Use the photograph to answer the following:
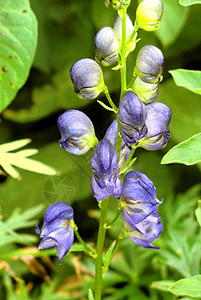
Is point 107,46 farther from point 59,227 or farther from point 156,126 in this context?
point 59,227

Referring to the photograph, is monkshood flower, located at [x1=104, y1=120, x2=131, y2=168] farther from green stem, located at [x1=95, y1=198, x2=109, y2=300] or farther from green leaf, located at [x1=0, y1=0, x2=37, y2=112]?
green leaf, located at [x1=0, y1=0, x2=37, y2=112]

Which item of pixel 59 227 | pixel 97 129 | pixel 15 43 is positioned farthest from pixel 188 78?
pixel 97 129

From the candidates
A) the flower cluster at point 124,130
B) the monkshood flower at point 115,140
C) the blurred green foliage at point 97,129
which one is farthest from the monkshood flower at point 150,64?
the blurred green foliage at point 97,129

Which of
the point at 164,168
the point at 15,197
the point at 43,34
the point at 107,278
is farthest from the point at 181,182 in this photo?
the point at 43,34

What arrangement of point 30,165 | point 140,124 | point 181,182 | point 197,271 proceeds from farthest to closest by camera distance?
point 181,182, point 197,271, point 30,165, point 140,124

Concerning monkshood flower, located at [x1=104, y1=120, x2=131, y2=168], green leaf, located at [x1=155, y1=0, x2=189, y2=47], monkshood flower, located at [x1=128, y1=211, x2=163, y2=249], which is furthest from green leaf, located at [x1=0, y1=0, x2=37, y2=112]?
monkshood flower, located at [x1=128, y1=211, x2=163, y2=249]

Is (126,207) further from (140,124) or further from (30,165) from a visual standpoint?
(30,165)
